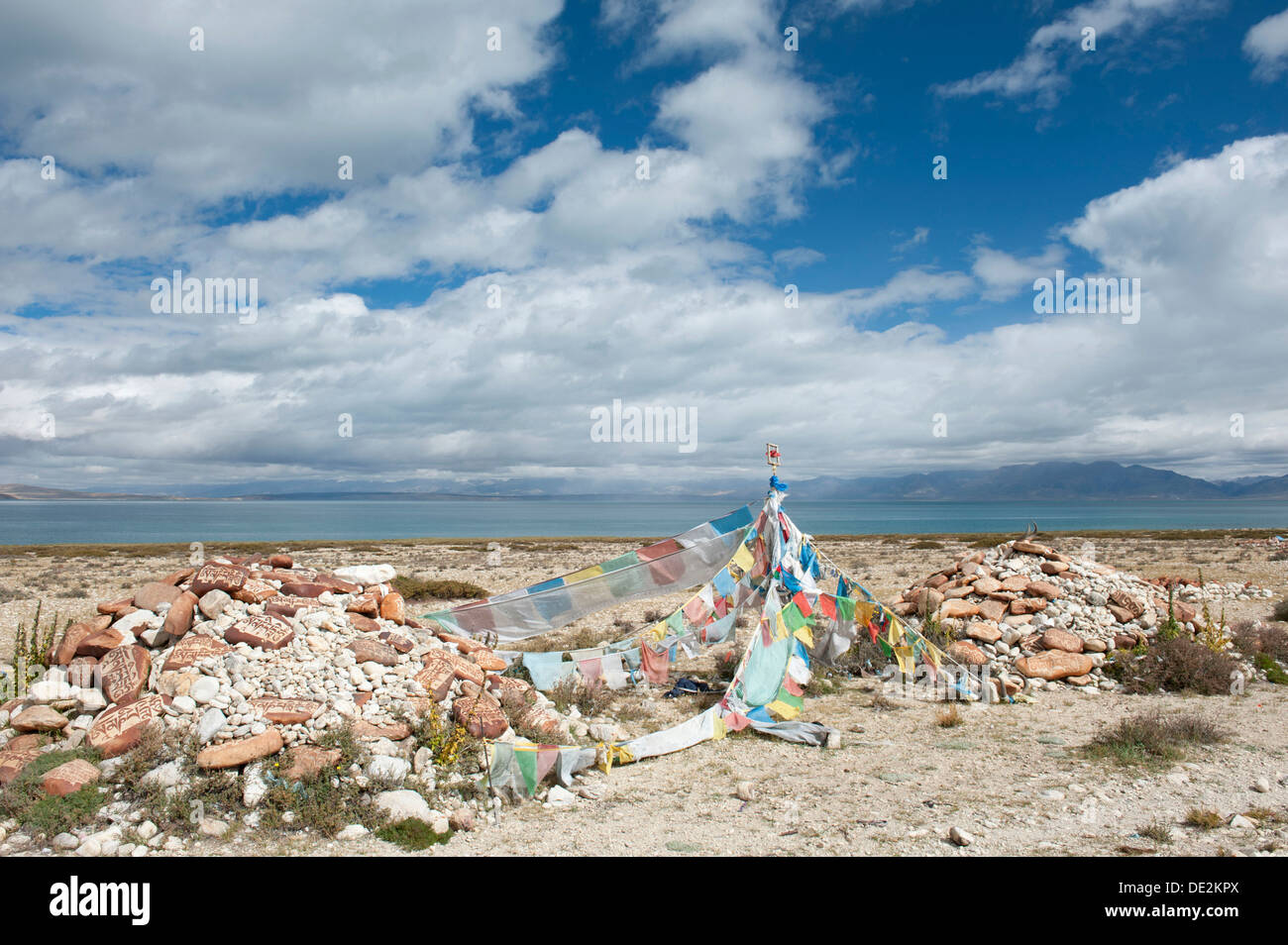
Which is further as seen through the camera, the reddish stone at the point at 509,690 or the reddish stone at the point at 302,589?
the reddish stone at the point at 302,589

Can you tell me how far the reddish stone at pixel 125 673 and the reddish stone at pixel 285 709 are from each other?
Result: 4.40 ft

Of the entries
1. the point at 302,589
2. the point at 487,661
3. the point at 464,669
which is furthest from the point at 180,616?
the point at 487,661

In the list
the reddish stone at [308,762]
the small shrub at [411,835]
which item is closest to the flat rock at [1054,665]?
the small shrub at [411,835]

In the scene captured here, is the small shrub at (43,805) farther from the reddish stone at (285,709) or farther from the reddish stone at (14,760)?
the reddish stone at (285,709)

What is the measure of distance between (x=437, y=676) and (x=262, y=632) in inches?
81.1

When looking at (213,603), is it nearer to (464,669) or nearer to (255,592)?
(255,592)

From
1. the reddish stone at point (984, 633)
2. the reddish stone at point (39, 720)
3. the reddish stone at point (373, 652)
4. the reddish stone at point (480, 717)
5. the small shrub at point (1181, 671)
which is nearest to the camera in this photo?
the reddish stone at point (39, 720)

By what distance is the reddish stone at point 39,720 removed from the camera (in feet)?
23.2

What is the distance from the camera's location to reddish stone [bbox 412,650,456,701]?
8094 mm

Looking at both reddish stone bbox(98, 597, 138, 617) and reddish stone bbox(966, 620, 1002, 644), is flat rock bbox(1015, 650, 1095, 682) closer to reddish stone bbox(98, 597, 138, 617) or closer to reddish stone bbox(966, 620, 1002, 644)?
reddish stone bbox(966, 620, 1002, 644)

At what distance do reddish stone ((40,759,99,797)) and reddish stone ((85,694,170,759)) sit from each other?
0.26 metres

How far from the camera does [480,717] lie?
776cm

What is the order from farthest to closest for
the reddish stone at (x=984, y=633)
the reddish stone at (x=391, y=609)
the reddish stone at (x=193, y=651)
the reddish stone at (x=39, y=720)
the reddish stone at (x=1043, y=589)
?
the reddish stone at (x=1043, y=589)
the reddish stone at (x=984, y=633)
the reddish stone at (x=391, y=609)
the reddish stone at (x=193, y=651)
the reddish stone at (x=39, y=720)
